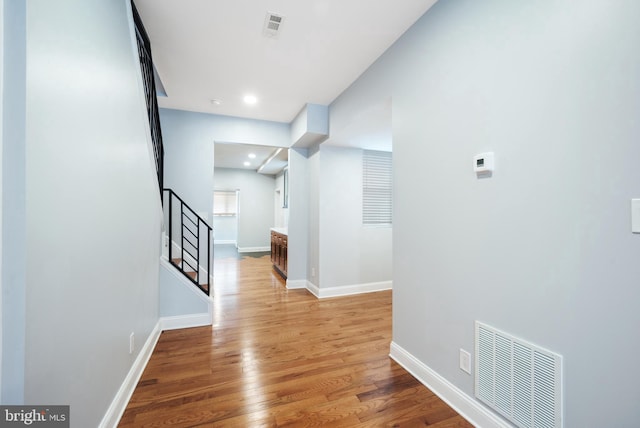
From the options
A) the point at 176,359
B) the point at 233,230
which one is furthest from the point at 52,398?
the point at 233,230

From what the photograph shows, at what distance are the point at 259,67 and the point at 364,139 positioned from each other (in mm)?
1682

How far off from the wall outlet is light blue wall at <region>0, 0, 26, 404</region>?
2.05 meters

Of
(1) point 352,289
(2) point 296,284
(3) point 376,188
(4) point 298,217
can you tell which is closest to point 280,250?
(2) point 296,284

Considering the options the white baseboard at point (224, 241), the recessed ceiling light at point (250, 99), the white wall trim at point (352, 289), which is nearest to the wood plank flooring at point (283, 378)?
the white wall trim at point (352, 289)

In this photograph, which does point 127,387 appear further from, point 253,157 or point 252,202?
point 252,202

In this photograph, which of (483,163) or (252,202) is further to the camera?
(252,202)

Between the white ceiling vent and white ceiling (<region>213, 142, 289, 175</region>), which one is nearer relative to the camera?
the white ceiling vent

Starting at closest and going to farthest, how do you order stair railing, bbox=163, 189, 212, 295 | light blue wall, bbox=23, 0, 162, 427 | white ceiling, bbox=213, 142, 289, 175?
light blue wall, bbox=23, 0, 162, 427 < stair railing, bbox=163, 189, 212, 295 < white ceiling, bbox=213, 142, 289, 175

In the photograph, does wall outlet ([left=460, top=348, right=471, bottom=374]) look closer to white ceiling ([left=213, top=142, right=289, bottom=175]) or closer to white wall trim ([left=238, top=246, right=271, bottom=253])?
white ceiling ([left=213, top=142, right=289, bottom=175])

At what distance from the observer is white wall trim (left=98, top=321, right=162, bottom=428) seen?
4.85ft

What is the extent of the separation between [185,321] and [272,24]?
3004mm

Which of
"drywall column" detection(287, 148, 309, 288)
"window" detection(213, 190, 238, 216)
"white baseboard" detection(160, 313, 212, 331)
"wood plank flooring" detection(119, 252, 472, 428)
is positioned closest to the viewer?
"wood plank flooring" detection(119, 252, 472, 428)

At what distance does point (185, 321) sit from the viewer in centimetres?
290

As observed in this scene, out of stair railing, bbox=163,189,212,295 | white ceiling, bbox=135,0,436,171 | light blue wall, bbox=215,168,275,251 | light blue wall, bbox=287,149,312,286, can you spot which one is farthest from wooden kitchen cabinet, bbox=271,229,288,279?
light blue wall, bbox=215,168,275,251
